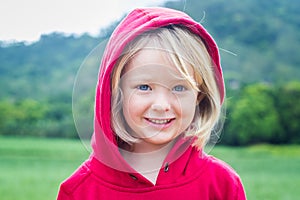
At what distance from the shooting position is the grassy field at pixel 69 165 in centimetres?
333

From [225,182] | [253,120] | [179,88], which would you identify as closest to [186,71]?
[179,88]

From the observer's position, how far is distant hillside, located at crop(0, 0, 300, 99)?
338cm

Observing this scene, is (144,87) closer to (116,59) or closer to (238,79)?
(116,59)

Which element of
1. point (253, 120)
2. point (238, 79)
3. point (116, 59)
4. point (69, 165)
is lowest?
point (69, 165)

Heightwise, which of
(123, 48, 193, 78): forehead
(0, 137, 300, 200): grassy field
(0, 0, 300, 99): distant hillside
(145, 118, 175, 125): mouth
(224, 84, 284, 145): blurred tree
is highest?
(123, 48, 193, 78): forehead

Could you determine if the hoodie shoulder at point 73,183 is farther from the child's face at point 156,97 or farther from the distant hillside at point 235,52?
the distant hillside at point 235,52

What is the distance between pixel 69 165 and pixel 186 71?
2.97 meters

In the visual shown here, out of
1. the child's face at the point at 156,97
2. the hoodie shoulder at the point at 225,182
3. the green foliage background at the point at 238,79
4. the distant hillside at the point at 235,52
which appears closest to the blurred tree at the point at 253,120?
the green foliage background at the point at 238,79

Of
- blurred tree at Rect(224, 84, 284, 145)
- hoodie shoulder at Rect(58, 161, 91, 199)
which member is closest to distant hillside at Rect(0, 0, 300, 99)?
blurred tree at Rect(224, 84, 284, 145)

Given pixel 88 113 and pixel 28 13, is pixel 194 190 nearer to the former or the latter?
pixel 88 113

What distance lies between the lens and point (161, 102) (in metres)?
0.97

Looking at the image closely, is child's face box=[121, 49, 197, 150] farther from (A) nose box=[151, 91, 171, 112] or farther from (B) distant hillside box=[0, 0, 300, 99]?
(B) distant hillside box=[0, 0, 300, 99]

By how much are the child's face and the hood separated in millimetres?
32

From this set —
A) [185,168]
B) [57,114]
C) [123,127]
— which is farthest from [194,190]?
[57,114]
